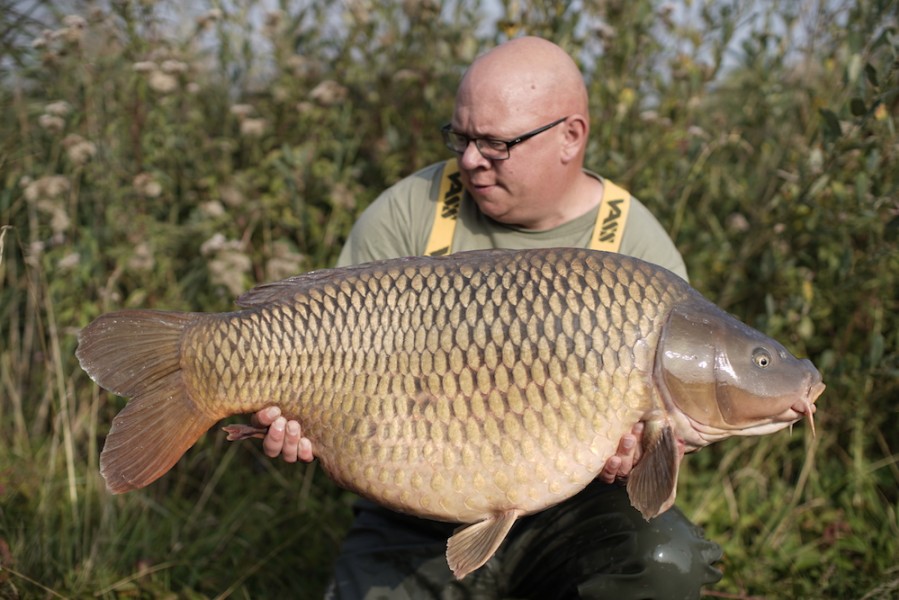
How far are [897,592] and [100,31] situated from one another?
2764mm

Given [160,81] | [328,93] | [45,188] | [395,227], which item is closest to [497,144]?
[395,227]

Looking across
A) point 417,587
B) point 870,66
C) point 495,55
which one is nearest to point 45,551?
point 417,587

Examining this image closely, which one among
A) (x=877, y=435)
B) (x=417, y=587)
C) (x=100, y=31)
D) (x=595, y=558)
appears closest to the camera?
(x=595, y=558)

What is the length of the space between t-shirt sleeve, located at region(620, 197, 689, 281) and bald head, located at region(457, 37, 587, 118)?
0.29 meters

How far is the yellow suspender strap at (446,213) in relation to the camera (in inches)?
82.0

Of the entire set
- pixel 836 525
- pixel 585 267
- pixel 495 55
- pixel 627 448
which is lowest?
pixel 836 525

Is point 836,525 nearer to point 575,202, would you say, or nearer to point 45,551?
point 575,202

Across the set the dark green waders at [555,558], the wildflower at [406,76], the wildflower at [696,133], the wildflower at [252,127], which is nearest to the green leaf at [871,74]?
the wildflower at [696,133]

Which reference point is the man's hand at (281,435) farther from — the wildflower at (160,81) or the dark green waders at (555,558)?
the wildflower at (160,81)

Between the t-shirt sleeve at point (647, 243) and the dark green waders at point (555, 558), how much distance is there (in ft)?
1.72

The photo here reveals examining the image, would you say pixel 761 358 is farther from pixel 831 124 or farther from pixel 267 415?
pixel 831 124

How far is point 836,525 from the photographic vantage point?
2.54 m

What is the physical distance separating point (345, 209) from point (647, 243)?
1.06m

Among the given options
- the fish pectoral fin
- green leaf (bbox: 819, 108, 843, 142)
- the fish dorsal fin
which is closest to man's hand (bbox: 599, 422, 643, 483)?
the fish dorsal fin
